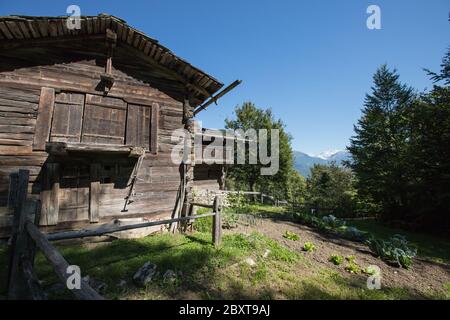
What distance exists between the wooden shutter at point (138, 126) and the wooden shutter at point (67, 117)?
1569mm

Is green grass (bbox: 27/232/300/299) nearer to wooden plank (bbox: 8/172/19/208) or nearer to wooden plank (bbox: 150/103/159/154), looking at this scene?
wooden plank (bbox: 8/172/19/208)

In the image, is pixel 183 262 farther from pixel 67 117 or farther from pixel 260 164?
pixel 260 164

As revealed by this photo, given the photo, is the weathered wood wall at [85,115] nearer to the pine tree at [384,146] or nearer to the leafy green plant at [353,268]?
the leafy green plant at [353,268]

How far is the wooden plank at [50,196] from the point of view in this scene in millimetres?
6738

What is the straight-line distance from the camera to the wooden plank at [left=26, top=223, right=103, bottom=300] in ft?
6.55

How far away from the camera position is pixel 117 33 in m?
8.21

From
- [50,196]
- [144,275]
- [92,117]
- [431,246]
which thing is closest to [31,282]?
[144,275]

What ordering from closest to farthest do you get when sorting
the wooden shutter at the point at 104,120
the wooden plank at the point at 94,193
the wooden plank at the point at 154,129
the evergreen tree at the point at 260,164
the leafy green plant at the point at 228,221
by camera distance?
the wooden plank at the point at 94,193 → the wooden shutter at the point at 104,120 → the wooden plank at the point at 154,129 → the leafy green plant at the point at 228,221 → the evergreen tree at the point at 260,164

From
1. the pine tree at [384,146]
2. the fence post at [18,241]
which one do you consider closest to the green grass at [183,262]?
the fence post at [18,241]

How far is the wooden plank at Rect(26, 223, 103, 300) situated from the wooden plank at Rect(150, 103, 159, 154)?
18.0ft

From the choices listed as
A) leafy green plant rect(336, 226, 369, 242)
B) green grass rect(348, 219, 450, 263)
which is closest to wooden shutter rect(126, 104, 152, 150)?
leafy green plant rect(336, 226, 369, 242)

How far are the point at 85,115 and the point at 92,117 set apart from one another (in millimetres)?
215
